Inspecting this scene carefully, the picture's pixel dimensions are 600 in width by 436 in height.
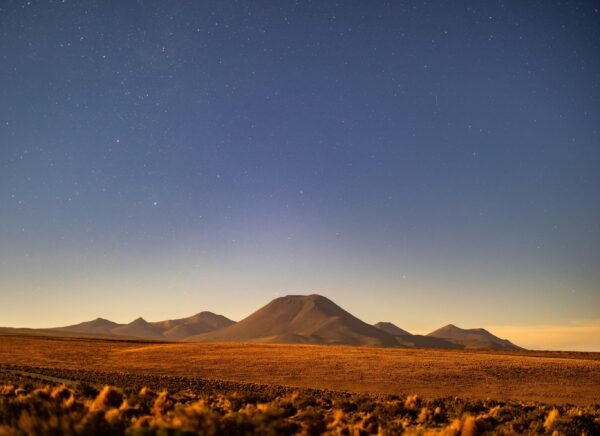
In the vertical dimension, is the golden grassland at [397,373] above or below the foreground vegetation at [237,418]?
below

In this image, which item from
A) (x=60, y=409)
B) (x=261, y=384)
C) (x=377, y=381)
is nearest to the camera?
(x=60, y=409)

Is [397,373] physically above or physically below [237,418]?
below

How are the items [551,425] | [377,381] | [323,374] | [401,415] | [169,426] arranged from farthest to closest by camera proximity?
[323,374]
[377,381]
[401,415]
[551,425]
[169,426]

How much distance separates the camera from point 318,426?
13.1 metres

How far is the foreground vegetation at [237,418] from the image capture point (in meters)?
9.64

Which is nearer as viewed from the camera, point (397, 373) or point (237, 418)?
point (237, 418)

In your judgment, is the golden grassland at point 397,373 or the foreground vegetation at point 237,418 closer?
the foreground vegetation at point 237,418

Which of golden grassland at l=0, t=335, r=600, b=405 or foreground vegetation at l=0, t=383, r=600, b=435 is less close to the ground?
foreground vegetation at l=0, t=383, r=600, b=435

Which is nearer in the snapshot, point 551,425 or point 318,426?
point 318,426

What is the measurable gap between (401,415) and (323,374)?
828 inches

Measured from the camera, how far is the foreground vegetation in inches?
380

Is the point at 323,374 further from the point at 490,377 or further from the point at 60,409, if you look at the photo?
the point at 60,409

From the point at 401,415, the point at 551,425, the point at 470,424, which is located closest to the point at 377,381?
the point at 401,415

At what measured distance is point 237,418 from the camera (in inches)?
435
